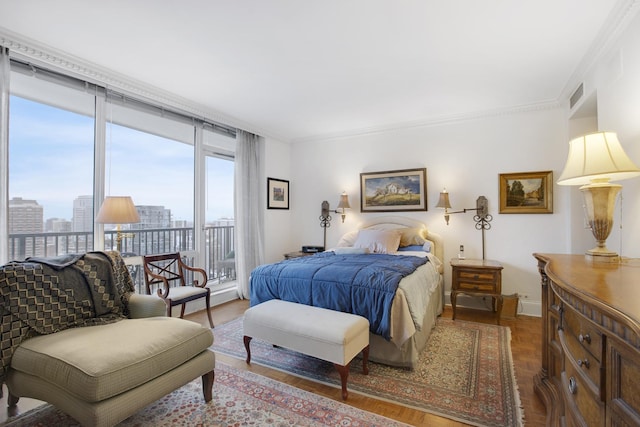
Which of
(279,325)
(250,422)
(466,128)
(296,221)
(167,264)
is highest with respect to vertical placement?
(466,128)

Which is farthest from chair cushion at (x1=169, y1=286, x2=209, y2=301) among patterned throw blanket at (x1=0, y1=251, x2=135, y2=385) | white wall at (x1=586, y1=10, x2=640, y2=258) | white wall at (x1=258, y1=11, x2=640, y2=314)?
white wall at (x1=586, y1=10, x2=640, y2=258)

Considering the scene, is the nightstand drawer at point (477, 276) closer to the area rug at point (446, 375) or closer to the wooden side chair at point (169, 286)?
the area rug at point (446, 375)

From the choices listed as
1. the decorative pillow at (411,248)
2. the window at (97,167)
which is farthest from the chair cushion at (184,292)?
the decorative pillow at (411,248)

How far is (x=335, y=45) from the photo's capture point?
8.14 feet

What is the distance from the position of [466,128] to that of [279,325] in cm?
362

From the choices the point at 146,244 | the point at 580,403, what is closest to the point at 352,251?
the point at 146,244

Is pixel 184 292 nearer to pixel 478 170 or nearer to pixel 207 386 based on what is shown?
pixel 207 386

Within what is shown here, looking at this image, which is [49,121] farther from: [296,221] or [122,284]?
[296,221]

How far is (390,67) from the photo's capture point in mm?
2848

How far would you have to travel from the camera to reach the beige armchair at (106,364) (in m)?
1.53

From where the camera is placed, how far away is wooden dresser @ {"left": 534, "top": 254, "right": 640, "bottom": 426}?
0.75m

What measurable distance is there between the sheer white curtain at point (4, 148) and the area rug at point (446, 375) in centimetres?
195

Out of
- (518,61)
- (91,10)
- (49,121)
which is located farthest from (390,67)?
(49,121)

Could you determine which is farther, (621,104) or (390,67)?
(390,67)
